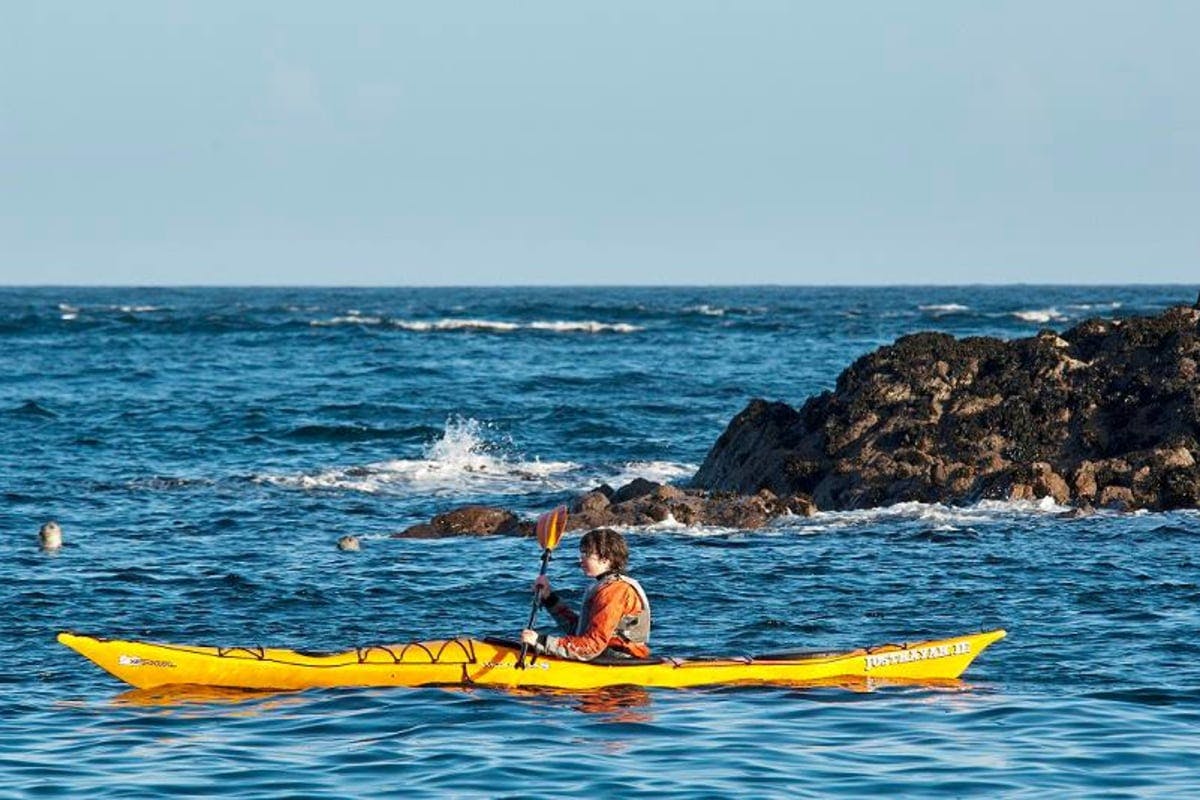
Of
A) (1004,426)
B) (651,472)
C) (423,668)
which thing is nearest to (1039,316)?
(651,472)

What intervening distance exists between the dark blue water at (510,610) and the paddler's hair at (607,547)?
0.97 m

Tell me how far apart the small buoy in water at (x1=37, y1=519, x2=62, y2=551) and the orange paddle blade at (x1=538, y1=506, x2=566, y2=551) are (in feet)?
25.5

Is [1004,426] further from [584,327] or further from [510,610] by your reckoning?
[584,327]

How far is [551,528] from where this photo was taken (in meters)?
15.8

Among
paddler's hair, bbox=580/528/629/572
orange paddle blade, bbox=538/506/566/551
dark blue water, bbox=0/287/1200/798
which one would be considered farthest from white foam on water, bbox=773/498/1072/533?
paddler's hair, bbox=580/528/629/572

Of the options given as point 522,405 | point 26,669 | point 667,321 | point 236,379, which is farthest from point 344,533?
point 667,321

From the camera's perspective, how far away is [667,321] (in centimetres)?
8044

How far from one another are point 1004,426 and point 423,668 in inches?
448

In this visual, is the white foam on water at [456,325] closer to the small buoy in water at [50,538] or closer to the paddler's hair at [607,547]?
the small buoy in water at [50,538]

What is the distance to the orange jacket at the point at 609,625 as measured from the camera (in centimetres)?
1416

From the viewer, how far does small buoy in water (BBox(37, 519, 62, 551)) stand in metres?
21.3

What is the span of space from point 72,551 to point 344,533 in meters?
3.28

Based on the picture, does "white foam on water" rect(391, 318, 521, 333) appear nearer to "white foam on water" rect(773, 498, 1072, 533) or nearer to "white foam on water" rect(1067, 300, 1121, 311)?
"white foam on water" rect(1067, 300, 1121, 311)

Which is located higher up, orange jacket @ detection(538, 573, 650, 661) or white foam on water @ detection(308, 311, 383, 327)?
white foam on water @ detection(308, 311, 383, 327)
